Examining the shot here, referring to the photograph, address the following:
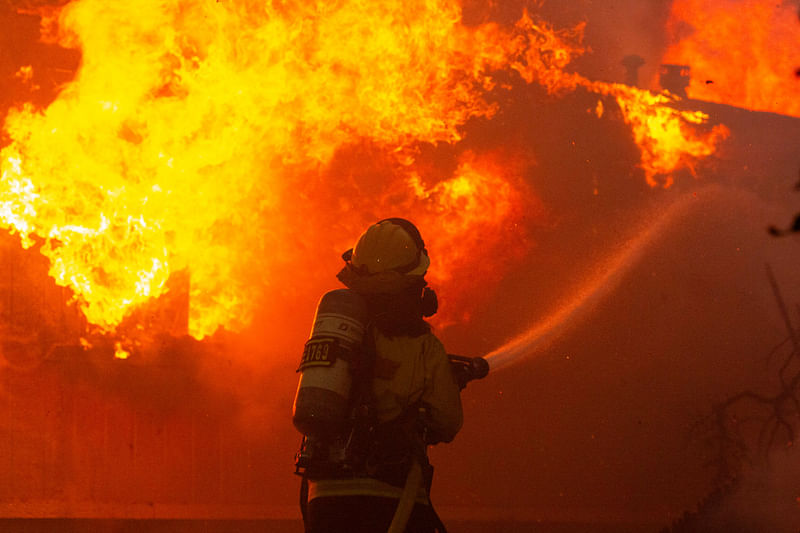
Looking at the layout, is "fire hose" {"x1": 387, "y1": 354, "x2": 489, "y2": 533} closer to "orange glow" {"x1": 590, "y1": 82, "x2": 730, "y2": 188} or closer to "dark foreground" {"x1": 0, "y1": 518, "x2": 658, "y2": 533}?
"dark foreground" {"x1": 0, "y1": 518, "x2": 658, "y2": 533}

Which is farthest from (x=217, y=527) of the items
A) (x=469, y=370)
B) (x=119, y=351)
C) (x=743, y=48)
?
(x=743, y=48)

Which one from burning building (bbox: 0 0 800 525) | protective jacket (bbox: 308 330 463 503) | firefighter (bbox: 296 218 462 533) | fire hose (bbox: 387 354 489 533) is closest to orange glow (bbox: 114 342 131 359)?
burning building (bbox: 0 0 800 525)

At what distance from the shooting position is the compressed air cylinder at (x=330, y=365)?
3660 millimetres

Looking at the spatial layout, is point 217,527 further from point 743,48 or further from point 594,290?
point 743,48

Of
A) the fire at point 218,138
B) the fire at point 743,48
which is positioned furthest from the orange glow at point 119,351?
the fire at point 743,48

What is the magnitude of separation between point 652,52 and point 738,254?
4.83 m

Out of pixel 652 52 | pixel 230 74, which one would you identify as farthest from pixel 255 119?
pixel 652 52

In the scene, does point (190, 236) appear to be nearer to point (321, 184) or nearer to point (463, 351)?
point (321, 184)

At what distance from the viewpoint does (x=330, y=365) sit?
3.73 m

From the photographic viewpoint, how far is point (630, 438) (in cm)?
968

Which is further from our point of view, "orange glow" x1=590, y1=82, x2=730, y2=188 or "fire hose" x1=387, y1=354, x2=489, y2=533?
"orange glow" x1=590, y1=82, x2=730, y2=188

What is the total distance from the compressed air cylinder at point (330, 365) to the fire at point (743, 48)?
40.0 feet

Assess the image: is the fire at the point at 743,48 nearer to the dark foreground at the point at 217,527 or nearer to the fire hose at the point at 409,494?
the dark foreground at the point at 217,527

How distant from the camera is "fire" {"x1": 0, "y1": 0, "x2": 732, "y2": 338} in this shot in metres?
7.62
